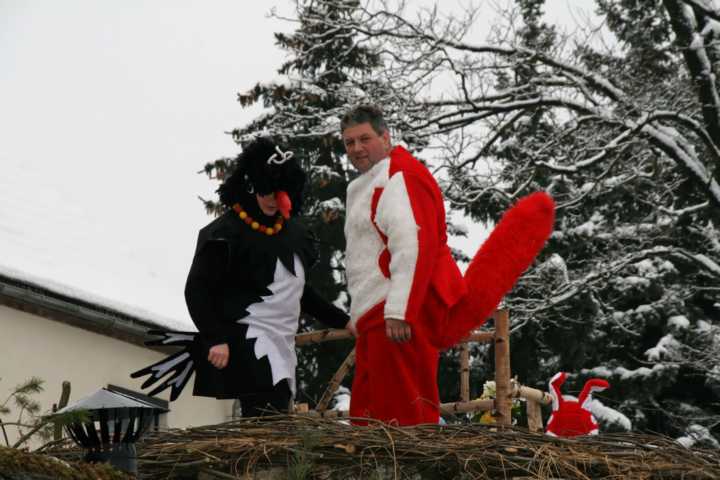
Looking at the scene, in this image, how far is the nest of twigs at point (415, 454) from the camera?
3.87m

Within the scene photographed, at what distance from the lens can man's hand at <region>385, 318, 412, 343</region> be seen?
493 cm

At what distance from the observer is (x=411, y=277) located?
4941mm

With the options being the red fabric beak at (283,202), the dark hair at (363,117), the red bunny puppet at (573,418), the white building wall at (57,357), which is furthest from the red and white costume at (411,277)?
the white building wall at (57,357)

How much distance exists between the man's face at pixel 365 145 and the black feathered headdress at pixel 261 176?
0.29m

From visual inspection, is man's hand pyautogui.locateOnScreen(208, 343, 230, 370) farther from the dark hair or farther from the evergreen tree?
the evergreen tree

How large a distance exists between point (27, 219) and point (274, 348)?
8199 millimetres

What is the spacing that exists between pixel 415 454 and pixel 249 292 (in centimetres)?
169

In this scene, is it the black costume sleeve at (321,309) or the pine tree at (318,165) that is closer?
the black costume sleeve at (321,309)

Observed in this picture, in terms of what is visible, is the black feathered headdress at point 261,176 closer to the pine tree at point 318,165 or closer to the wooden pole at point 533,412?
the wooden pole at point 533,412

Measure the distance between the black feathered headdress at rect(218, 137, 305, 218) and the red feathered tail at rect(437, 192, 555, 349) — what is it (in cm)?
87

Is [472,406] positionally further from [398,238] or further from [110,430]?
[110,430]

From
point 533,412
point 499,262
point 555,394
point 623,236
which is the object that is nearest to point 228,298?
point 499,262

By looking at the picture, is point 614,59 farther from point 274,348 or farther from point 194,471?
point 194,471

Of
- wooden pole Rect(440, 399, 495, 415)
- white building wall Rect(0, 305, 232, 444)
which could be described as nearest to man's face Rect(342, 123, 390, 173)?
wooden pole Rect(440, 399, 495, 415)
